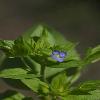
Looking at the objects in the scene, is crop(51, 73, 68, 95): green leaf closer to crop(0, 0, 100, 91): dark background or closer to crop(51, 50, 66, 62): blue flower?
crop(51, 50, 66, 62): blue flower

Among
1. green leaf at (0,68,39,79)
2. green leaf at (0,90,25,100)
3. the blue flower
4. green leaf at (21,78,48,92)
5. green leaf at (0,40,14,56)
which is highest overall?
green leaf at (0,40,14,56)

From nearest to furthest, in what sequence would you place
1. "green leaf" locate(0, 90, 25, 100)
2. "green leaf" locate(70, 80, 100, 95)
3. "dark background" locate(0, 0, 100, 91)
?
1. "green leaf" locate(70, 80, 100, 95)
2. "green leaf" locate(0, 90, 25, 100)
3. "dark background" locate(0, 0, 100, 91)

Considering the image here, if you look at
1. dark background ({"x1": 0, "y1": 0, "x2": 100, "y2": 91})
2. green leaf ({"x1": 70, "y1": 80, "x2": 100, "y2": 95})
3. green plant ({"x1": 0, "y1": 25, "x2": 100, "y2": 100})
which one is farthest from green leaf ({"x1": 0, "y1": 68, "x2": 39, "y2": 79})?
dark background ({"x1": 0, "y1": 0, "x2": 100, "y2": 91})

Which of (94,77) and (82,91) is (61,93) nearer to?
(82,91)

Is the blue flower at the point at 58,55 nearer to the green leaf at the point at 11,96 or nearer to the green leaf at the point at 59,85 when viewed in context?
the green leaf at the point at 59,85

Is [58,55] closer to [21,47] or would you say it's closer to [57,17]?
[21,47]

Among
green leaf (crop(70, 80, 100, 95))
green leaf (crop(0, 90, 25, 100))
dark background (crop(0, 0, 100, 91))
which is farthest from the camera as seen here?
dark background (crop(0, 0, 100, 91))

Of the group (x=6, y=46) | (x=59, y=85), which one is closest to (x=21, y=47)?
(x=6, y=46)
